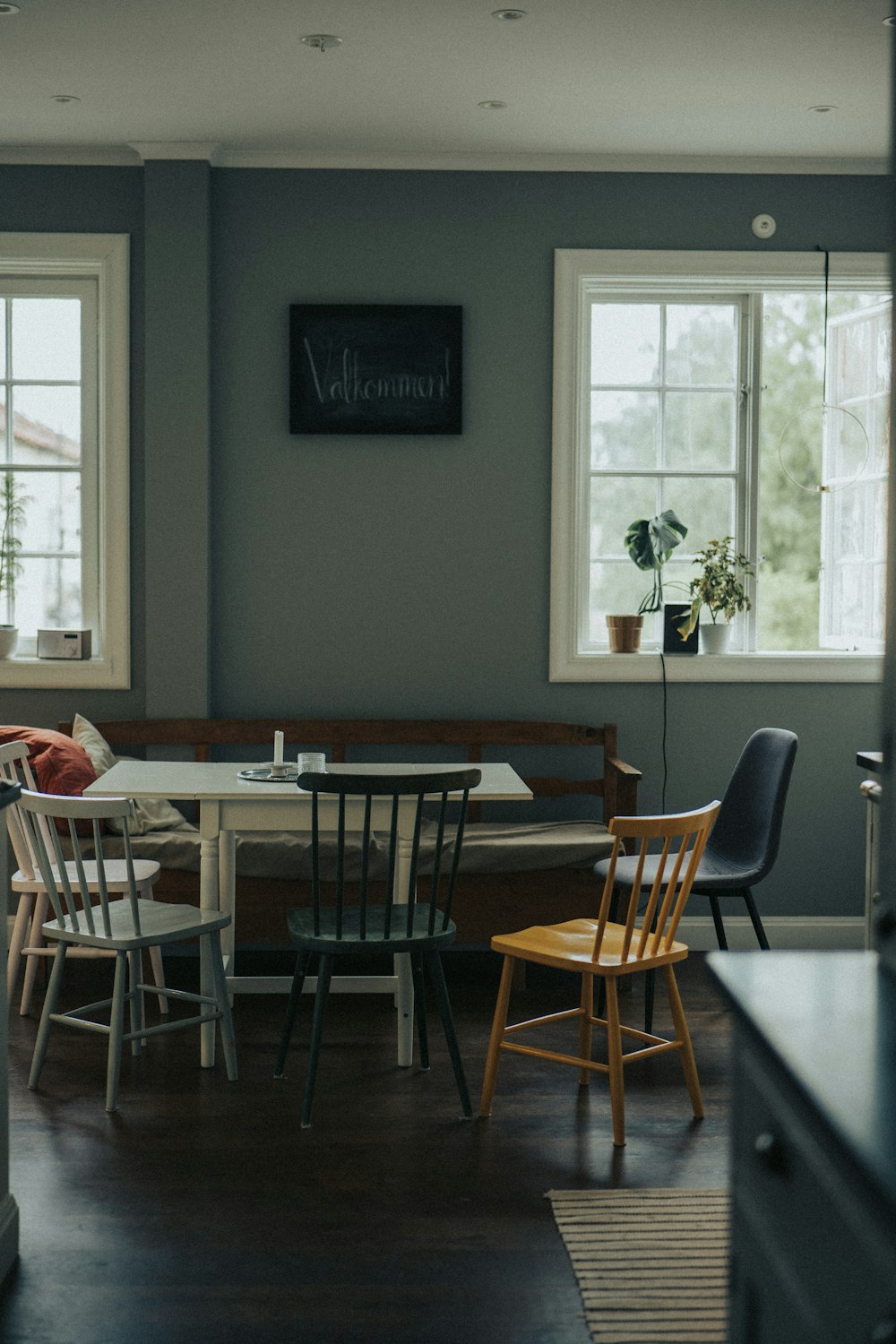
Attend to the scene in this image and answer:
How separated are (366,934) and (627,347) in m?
2.76

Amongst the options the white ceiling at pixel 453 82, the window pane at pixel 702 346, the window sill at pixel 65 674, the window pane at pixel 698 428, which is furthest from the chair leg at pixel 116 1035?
the window pane at pixel 702 346

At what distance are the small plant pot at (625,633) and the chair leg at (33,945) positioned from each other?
223 cm

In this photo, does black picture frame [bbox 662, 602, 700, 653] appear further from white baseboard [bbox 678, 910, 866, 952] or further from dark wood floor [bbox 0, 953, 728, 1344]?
dark wood floor [bbox 0, 953, 728, 1344]

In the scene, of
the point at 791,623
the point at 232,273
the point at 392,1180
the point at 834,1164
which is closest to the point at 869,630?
the point at 791,623

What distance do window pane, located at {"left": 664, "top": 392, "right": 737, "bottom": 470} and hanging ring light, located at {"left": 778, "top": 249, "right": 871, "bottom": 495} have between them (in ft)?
0.67

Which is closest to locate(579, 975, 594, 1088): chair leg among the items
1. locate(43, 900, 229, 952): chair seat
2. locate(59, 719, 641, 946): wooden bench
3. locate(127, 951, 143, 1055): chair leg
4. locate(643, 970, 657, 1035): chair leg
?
locate(643, 970, 657, 1035): chair leg

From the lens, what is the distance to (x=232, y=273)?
480 cm

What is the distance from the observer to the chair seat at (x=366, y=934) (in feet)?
10.3

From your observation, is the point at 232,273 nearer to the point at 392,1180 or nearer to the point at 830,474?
the point at 830,474

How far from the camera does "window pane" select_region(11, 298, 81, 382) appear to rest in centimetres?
495

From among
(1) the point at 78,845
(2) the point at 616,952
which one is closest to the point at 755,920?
(2) the point at 616,952

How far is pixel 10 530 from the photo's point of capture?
4.97m

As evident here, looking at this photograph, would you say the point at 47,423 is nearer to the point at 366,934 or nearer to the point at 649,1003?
the point at 366,934

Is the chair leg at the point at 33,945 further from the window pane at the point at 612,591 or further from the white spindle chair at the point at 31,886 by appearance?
the window pane at the point at 612,591
